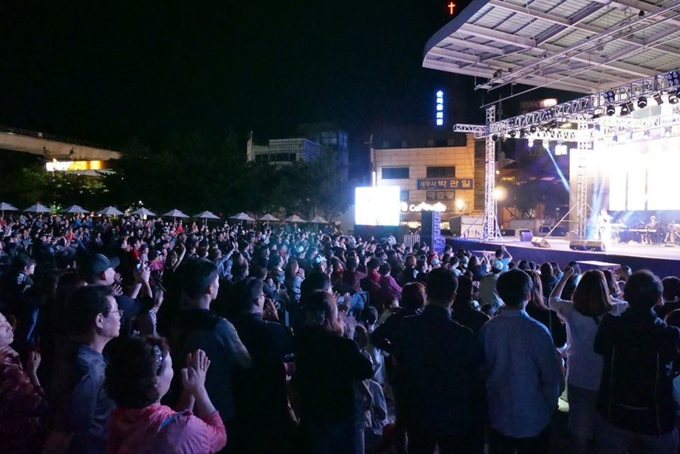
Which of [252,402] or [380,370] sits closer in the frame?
[252,402]

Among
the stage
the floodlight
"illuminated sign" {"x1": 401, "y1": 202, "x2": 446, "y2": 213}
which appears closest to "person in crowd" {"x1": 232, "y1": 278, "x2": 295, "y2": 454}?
the stage

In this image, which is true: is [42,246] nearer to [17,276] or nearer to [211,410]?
[17,276]

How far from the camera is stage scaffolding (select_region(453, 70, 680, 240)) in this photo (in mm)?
14852

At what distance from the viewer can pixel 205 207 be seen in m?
36.6

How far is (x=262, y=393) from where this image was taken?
2.99 meters

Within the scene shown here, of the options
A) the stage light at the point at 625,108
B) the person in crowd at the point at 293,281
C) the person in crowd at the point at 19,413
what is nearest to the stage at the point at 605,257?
the stage light at the point at 625,108

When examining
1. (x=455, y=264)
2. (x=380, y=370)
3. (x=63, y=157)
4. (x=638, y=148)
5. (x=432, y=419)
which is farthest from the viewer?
(x=63, y=157)

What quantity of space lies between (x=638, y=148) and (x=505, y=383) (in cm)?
2388

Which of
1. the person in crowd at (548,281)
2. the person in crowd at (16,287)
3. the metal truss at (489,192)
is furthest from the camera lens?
the metal truss at (489,192)

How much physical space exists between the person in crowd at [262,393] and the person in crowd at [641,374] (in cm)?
192

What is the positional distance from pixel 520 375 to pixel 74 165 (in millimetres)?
57078

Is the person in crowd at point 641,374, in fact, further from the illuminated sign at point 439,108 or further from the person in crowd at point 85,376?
the illuminated sign at point 439,108

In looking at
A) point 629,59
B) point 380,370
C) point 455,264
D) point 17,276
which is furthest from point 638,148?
point 17,276

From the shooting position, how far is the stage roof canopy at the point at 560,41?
1322cm
